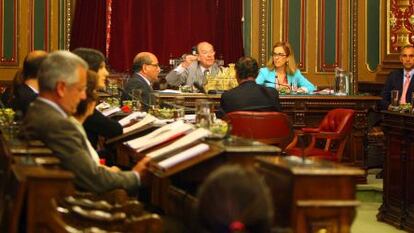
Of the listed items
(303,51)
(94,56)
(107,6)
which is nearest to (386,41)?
(303,51)

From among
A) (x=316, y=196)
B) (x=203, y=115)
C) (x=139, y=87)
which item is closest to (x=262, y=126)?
(x=139, y=87)

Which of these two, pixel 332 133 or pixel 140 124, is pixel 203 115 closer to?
pixel 140 124

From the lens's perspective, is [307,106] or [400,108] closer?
[400,108]

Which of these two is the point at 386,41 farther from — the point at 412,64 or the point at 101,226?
the point at 101,226

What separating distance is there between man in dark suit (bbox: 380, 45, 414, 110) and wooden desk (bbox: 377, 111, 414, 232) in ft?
5.81

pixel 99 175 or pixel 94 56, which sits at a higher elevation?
pixel 94 56

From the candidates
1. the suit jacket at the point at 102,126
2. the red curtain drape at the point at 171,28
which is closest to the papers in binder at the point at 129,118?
the suit jacket at the point at 102,126

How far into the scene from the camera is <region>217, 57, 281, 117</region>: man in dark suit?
27.2 ft

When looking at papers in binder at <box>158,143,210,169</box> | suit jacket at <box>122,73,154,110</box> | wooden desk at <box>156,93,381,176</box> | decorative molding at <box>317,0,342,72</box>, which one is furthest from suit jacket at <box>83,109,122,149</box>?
decorative molding at <box>317,0,342,72</box>

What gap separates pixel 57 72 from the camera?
4.39m

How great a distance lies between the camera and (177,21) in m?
12.6

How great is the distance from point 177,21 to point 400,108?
5245 mm

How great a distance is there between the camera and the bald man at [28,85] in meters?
6.38

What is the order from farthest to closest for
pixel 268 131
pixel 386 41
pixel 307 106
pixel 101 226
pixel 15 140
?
pixel 386 41, pixel 307 106, pixel 268 131, pixel 15 140, pixel 101 226
